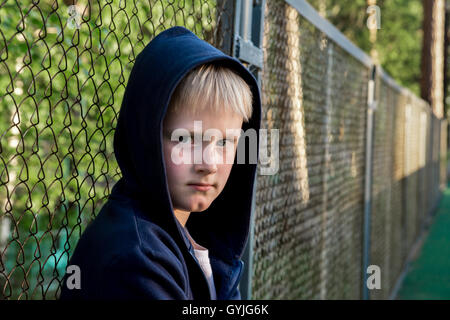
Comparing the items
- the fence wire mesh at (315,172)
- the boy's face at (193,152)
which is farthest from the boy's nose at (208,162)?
the fence wire mesh at (315,172)

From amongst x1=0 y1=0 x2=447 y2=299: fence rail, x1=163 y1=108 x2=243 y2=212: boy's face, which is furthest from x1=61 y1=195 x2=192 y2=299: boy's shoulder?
x1=0 y1=0 x2=447 y2=299: fence rail

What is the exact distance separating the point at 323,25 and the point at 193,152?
7.05ft

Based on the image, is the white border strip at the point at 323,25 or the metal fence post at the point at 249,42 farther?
the white border strip at the point at 323,25

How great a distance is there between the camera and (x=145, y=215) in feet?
4.43

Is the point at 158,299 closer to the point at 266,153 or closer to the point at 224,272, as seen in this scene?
the point at 224,272

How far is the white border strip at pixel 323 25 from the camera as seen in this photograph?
2.88 meters

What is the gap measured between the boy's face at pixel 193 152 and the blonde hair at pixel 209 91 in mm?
18

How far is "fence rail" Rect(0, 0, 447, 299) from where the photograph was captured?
1.79 metres

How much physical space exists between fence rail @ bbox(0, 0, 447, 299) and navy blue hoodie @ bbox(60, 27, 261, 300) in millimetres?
231

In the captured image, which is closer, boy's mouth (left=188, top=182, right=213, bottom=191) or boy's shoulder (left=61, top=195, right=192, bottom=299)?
boy's shoulder (left=61, top=195, right=192, bottom=299)

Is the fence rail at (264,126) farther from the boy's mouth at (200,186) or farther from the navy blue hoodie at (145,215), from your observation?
the boy's mouth at (200,186)

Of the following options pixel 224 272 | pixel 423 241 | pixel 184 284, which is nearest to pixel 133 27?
pixel 224 272

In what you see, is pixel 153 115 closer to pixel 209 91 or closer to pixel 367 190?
pixel 209 91

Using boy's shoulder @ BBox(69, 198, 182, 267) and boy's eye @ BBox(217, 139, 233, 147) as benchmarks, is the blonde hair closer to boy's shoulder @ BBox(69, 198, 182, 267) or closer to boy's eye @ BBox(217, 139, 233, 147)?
boy's eye @ BBox(217, 139, 233, 147)
